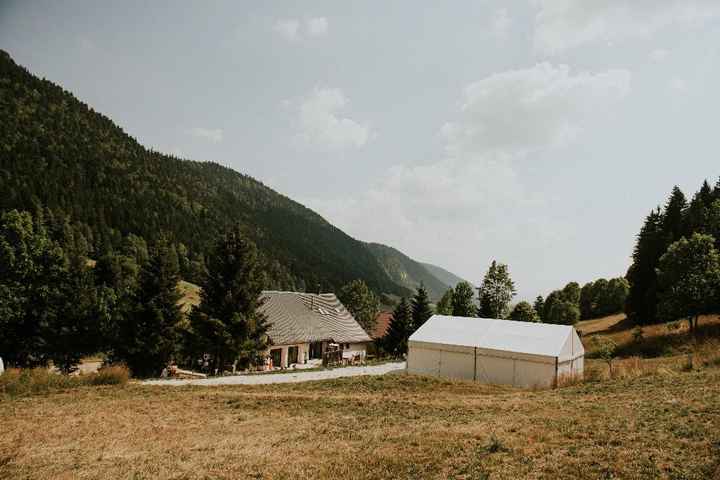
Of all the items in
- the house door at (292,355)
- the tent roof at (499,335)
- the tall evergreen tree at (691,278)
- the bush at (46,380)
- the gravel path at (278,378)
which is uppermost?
the tall evergreen tree at (691,278)

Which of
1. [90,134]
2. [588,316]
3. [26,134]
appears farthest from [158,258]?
[90,134]

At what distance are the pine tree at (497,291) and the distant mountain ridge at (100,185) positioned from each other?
59.0 metres

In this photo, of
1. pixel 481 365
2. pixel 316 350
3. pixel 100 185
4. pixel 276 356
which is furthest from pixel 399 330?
pixel 100 185

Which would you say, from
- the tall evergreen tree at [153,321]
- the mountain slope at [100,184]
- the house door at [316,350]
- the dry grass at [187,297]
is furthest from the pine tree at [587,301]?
the mountain slope at [100,184]

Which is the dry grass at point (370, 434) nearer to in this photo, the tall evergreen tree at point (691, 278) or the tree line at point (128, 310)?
the tree line at point (128, 310)

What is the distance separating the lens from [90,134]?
15400 centimetres

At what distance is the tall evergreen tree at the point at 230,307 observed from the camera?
29469mm

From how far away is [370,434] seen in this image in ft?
37.6

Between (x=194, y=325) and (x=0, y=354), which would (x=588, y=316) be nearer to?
(x=194, y=325)

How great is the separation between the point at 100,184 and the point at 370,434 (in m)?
144

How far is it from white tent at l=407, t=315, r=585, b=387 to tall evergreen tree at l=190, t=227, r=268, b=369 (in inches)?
430

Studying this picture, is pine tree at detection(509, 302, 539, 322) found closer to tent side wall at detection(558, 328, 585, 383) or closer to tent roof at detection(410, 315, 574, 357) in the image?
tent side wall at detection(558, 328, 585, 383)

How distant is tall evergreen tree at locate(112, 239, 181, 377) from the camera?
30062 millimetres

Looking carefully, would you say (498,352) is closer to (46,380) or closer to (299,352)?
(299,352)
